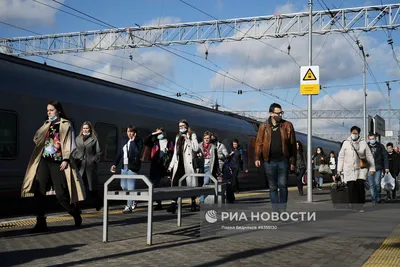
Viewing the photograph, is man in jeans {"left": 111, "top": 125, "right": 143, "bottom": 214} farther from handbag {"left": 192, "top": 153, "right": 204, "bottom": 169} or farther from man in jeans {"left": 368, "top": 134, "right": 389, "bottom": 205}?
man in jeans {"left": 368, "top": 134, "right": 389, "bottom": 205}

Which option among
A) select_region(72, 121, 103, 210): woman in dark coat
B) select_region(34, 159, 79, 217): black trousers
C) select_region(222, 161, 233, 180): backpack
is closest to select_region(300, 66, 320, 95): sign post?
select_region(222, 161, 233, 180): backpack

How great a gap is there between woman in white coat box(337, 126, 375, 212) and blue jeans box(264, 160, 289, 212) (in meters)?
3.27

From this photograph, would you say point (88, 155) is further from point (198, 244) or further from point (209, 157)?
point (198, 244)

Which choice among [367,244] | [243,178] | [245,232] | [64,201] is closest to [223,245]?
[245,232]

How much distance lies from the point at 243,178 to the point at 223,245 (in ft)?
56.4

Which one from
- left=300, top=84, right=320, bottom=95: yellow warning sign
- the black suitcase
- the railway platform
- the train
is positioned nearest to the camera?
the railway platform

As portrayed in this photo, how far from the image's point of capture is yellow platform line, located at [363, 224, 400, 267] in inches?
233

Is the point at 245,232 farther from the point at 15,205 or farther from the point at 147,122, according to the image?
the point at 147,122

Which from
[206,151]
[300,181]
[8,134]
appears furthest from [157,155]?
[300,181]

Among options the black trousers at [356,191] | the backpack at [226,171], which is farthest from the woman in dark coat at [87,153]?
the black trousers at [356,191]

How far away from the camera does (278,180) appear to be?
9430mm

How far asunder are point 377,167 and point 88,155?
8.26 m

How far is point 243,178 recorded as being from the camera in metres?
24.2

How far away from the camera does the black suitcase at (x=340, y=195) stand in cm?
1288
